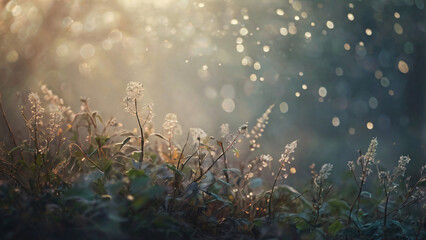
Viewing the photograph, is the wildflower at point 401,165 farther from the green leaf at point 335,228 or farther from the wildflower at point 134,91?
the wildflower at point 134,91

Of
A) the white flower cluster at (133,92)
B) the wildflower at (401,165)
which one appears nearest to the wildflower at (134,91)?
the white flower cluster at (133,92)

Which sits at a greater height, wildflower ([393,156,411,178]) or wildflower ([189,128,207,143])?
wildflower ([189,128,207,143])

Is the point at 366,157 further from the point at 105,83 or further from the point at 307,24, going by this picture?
the point at 307,24

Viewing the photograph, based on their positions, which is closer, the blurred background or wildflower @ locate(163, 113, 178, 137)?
wildflower @ locate(163, 113, 178, 137)

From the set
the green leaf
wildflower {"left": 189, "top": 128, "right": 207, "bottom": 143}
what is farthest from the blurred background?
the green leaf

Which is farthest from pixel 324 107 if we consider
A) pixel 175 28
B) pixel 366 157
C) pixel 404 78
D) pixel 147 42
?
pixel 366 157

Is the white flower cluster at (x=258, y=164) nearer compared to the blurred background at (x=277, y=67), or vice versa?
the white flower cluster at (x=258, y=164)

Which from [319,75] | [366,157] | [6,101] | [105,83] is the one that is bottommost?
[366,157]

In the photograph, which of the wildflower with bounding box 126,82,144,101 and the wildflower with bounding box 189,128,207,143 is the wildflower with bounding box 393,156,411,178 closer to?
the wildflower with bounding box 189,128,207,143

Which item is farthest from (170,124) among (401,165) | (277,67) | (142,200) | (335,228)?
(277,67)
